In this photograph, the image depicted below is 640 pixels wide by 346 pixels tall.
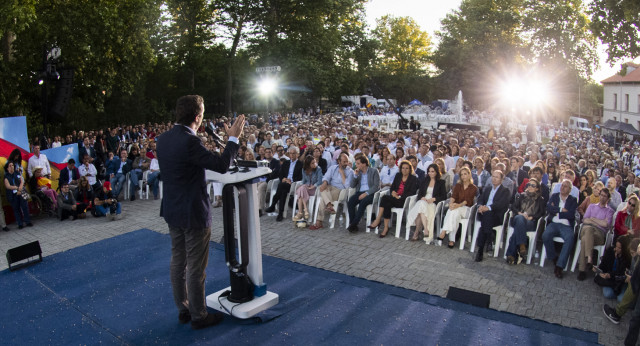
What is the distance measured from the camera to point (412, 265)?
544cm

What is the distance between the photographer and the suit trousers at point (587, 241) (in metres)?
5.10

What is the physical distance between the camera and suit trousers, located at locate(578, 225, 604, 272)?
5098mm

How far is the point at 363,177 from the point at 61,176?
606 centimetres

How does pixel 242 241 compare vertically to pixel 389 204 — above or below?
above

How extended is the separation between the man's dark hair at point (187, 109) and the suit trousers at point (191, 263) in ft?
2.61

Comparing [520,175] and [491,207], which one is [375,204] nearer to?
[491,207]

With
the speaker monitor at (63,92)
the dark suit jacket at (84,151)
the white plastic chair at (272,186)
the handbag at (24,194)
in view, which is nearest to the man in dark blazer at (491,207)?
the white plastic chair at (272,186)

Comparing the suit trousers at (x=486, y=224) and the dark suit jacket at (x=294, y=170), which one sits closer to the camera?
the suit trousers at (x=486, y=224)

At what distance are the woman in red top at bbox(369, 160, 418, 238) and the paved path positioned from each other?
266 mm

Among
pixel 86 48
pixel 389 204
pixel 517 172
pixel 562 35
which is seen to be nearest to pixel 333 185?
pixel 389 204

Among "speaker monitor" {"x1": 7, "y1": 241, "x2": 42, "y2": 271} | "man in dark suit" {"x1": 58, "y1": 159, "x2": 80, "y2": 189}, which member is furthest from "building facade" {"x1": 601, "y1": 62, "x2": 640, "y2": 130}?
"speaker monitor" {"x1": 7, "y1": 241, "x2": 42, "y2": 271}

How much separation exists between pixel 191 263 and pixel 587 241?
4502mm

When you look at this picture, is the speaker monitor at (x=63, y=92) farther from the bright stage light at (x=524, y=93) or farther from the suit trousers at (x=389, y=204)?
the bright stage light at (x=524, y=93)

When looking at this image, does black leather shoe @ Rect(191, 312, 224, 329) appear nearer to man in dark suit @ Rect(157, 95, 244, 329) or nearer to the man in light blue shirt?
man in dark suit @ Rect(157, 95, 244, 329)
